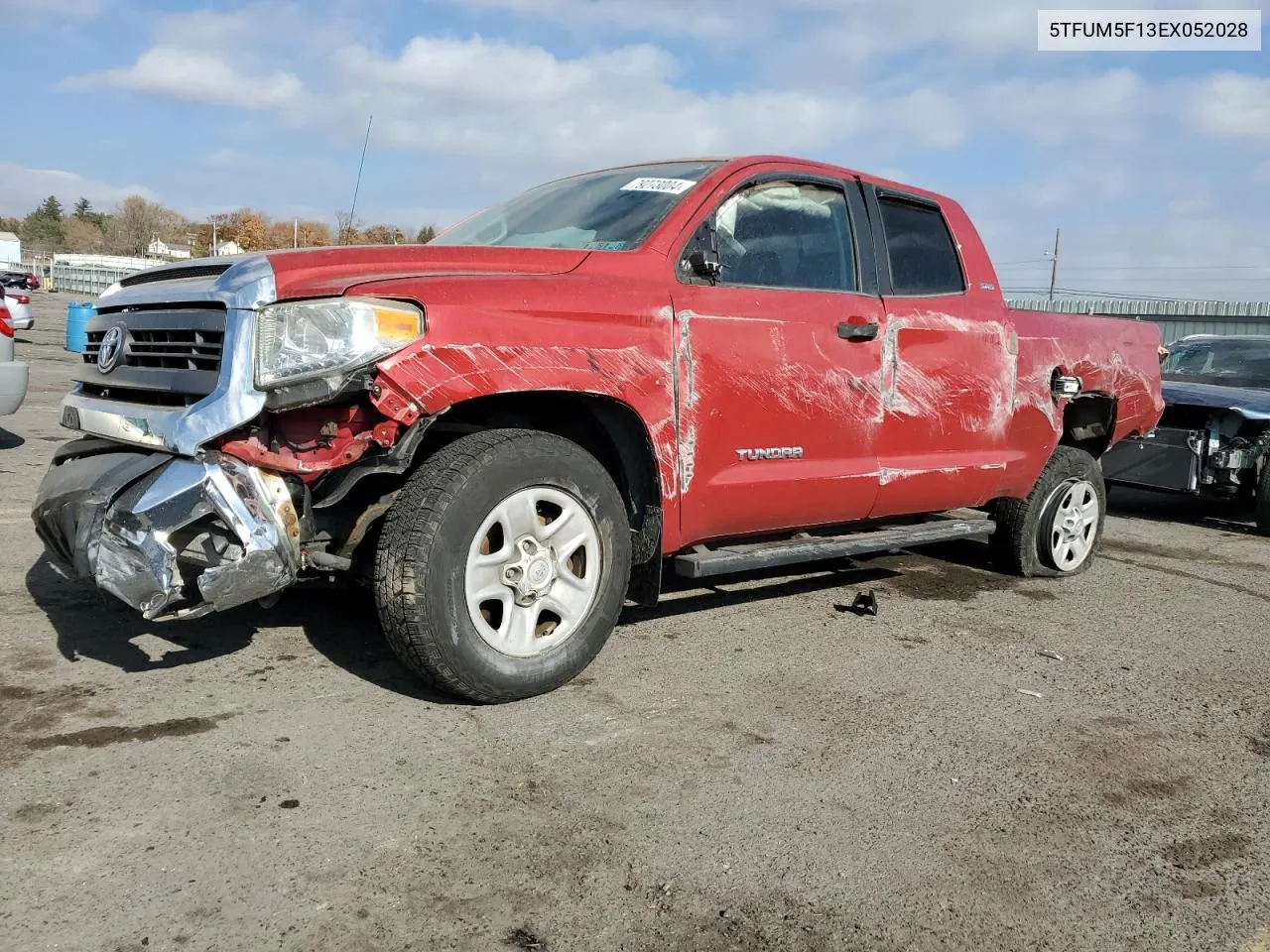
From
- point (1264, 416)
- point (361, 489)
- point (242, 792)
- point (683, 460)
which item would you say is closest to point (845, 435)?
Result: point (683, 460)

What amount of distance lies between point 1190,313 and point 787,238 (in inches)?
1096

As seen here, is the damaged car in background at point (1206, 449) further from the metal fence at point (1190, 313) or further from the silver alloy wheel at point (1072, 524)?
the metal fence at point (1190, 313)

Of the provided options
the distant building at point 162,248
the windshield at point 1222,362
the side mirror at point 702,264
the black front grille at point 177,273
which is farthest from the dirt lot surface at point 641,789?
the distant building at point 162,248

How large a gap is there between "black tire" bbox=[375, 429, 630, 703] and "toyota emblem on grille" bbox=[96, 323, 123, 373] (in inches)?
51.4

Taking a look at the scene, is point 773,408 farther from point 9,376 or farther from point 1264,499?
point 9,376

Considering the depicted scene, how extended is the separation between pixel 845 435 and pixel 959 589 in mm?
1595

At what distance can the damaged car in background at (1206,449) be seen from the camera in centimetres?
769

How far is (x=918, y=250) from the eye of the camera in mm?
4953

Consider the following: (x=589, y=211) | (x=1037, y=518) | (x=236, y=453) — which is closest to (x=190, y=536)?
(x=236, y=453)

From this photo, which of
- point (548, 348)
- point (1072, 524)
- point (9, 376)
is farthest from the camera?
point (9, 376)

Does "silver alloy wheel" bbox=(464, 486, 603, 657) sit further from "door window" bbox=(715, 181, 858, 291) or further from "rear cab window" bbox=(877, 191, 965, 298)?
"rear cab window" bbox=(877, 191, 965, 298)

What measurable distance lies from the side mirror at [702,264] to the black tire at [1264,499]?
582 cm

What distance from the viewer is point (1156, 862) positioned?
2650 millimetres

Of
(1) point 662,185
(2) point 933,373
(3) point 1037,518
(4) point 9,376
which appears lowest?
(3) point 1037,518
